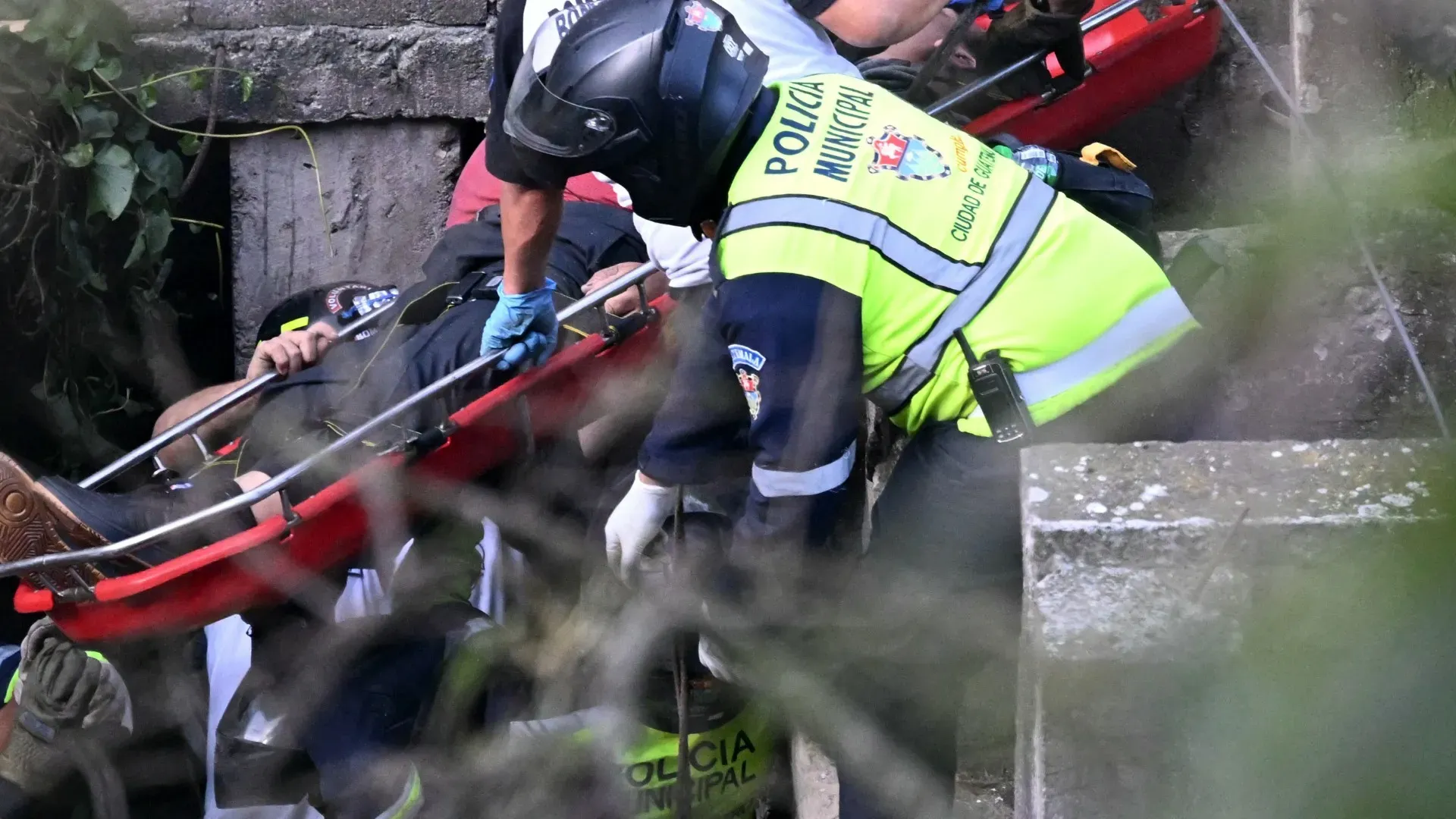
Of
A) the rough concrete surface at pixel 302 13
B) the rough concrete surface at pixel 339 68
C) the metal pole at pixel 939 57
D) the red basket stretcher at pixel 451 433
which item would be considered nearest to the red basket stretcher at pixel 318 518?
the red basket stretcher at pixel 451 433

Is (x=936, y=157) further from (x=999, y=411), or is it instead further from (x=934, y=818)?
(x=934, y=818)

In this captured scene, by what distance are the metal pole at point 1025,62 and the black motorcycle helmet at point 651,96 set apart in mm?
1045

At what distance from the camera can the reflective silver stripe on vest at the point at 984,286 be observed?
1696 millimetres

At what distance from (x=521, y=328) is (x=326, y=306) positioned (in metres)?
0.83

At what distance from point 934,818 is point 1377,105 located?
1195 mm

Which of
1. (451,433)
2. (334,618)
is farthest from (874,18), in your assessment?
(334,618)

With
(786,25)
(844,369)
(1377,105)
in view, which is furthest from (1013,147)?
(1377,105)

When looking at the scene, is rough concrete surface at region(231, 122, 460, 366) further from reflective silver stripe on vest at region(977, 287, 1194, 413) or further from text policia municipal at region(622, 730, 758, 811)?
reflective silver stripe on vest at region(977, 287, 1194, 413)

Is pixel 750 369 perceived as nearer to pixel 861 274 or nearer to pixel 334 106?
pixel 861 274

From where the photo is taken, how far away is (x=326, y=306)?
3.06 m

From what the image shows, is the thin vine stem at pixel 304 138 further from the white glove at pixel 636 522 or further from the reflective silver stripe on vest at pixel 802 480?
the reflective silver stripe on vest at pixel 802 480

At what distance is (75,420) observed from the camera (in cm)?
338

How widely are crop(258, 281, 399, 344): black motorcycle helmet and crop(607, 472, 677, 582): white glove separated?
1.07 meters

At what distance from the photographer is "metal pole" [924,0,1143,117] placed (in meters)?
2.69
